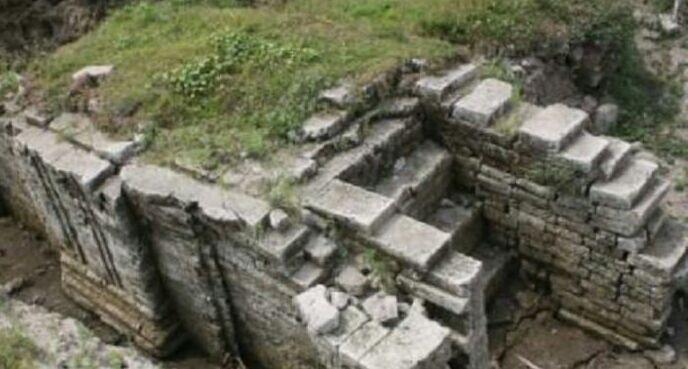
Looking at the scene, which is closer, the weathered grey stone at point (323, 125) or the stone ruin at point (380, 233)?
Result: the stone ruin at point (380, 233)

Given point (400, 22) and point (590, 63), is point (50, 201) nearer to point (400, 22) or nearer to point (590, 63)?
point (400, 22)

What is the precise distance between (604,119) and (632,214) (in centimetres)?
287

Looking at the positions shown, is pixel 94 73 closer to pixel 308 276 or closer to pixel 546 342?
pixel 308 276

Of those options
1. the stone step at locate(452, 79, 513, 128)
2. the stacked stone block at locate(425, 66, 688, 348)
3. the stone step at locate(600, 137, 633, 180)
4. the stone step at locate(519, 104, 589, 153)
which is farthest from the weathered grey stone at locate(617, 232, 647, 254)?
the stone step at locate(452, 79, 513, 128)

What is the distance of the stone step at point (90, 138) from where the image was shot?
659 cm

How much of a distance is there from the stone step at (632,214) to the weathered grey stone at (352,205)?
61.7 inches

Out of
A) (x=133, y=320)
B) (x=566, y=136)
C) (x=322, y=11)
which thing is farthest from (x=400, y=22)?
(x=133, y=320)

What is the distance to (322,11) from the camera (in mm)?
8750

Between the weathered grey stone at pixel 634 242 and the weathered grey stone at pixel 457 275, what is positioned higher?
the weathered grey stone at pixel 457 275

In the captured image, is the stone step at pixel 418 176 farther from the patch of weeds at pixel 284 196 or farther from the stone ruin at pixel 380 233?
the patch of weeds at pixel 284 196

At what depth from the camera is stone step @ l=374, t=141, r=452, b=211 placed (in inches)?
254

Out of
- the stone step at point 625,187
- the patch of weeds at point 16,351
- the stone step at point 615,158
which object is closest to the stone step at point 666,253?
the stone step at point 625,187

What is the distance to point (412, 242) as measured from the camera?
5586mm

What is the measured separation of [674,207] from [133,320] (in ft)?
16.2
